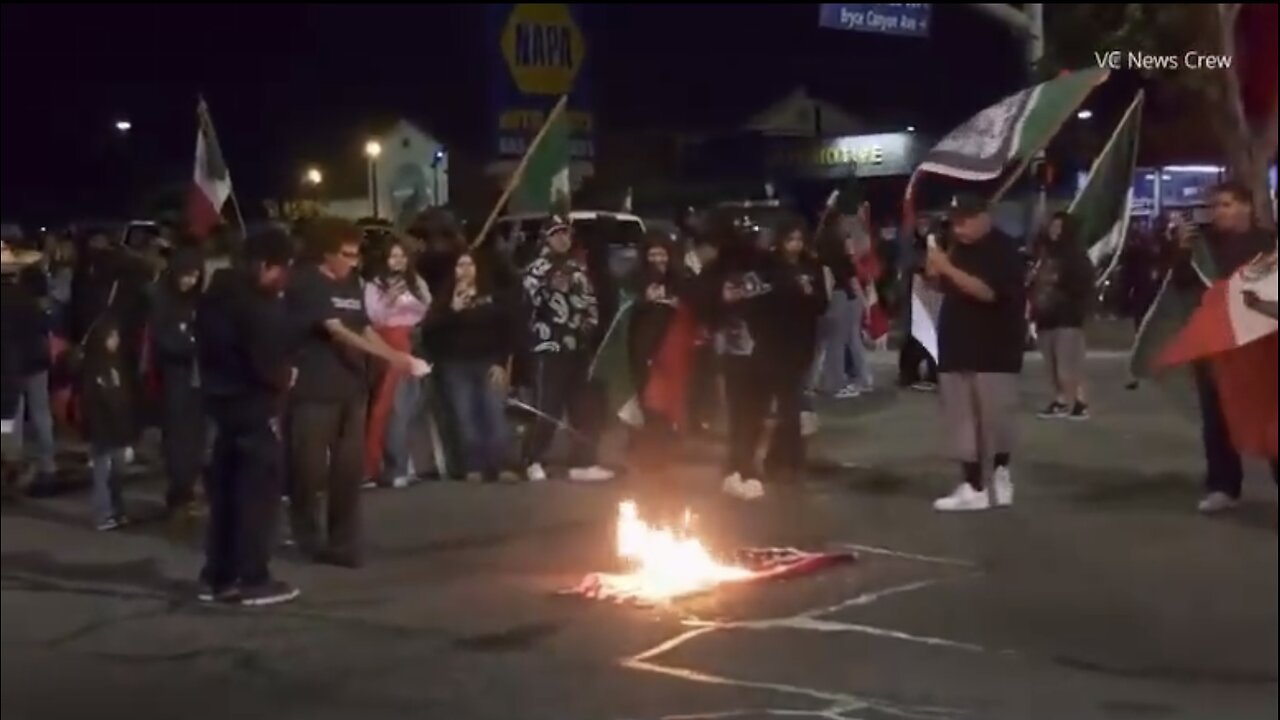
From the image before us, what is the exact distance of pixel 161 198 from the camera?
310 inches

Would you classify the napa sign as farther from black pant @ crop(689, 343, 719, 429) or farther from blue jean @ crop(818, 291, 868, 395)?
black pant @ crop(689, 343, 719, 429)

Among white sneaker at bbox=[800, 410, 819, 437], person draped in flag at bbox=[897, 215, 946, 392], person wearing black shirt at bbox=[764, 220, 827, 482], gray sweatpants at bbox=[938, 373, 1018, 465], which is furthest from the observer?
white sneaker at bbox=[800, 410, 819, 437]

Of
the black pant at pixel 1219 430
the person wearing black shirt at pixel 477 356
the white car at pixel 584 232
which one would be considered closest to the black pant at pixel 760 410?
the white car at pixel 584 232

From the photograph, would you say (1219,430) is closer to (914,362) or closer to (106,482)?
(914,362)

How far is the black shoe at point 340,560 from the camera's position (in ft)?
26.4

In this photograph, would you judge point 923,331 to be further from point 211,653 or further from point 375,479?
point 375,479

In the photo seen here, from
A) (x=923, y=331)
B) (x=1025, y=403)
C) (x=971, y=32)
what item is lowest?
(x=1025, y=403)

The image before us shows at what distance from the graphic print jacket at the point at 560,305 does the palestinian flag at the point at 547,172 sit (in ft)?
6.22

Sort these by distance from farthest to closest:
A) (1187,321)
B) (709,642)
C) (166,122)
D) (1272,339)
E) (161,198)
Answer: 1. (166,122)
2. (161,198)
3. (709,642)
4. (1187,321)
5. (1272,339)

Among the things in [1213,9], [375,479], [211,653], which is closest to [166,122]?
[375,479]

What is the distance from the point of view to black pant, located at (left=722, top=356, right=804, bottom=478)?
750 centimetres

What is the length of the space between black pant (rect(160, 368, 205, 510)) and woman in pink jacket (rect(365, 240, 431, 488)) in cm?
98

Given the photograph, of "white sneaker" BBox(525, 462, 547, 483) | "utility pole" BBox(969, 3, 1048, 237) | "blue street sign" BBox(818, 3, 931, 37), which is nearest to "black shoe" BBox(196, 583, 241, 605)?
"white sneaker" BBox(525, 462, 547, 483)

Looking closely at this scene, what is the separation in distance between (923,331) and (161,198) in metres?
5.46
